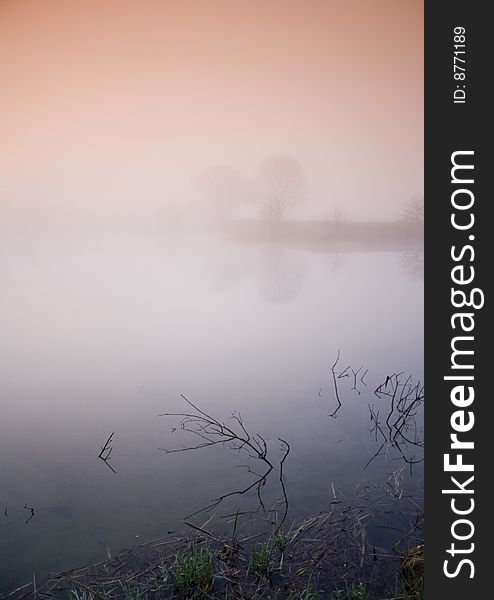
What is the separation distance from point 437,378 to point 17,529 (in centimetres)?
219

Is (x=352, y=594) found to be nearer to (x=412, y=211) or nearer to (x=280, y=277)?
(x=280, y=277)

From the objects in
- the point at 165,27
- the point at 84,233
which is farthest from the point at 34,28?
the point at 84,233

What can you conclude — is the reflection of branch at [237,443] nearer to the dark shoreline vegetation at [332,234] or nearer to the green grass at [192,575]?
the green grass at [192,575]

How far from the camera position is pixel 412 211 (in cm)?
1422

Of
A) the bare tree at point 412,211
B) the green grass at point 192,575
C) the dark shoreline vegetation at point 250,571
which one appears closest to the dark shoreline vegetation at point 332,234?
the bare tree at point 412,211

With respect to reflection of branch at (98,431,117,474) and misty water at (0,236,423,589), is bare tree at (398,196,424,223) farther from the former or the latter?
reflection of branch at (98,431,117,474)

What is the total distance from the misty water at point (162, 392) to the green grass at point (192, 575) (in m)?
0.33

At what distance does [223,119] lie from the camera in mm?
10906

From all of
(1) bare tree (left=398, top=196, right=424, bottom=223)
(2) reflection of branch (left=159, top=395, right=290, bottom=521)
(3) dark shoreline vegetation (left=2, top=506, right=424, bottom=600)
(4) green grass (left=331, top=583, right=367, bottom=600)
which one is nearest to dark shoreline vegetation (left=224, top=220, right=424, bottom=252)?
(1) bare tree (left=398, top=196, right=424, bottom=223)

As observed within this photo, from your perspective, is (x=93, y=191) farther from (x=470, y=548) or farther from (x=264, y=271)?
(x=470, y=548)

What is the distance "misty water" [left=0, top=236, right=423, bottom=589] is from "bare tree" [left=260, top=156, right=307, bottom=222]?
5.49m

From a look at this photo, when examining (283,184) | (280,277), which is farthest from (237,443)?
(283,184)

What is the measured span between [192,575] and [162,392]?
7.36 feet

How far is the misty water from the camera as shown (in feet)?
7.35
